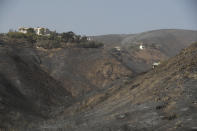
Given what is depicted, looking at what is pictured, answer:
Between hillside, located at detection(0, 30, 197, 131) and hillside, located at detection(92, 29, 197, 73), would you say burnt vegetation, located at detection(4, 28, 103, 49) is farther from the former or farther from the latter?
hillside, located at detection(92, 29, 197, 73)

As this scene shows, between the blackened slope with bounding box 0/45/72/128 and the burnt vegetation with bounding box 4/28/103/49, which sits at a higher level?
the burnt vegetation with bounding box 4/28/103/49

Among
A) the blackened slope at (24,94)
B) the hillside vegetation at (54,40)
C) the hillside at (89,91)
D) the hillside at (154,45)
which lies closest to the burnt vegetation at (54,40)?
the hillside vegetation at (54,40)

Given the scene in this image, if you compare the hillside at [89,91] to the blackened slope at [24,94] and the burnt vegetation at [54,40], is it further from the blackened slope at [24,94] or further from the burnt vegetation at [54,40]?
the burnt vegetation at [54,40]

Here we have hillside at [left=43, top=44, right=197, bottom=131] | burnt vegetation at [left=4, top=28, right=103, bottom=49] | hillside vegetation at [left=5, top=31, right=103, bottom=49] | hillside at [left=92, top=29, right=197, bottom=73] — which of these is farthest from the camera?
hillside at [left=92, top=29, right=197, bottom=73]

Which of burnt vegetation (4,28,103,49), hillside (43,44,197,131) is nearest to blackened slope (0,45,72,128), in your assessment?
hillside (43,44,197,131)

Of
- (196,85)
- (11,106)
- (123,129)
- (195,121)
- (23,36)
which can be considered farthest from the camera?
(23,36)

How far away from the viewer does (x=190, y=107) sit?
15.7m

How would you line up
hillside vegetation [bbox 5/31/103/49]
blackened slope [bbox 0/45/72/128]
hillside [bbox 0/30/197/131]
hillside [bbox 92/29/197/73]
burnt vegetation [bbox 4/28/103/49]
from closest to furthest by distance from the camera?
hillside [bbox 0/30/197/131] < blackened slope [bbox 0/45/72/128] < hillside vegetation [bbox 5/31/103/49] < burnt vegetation [bbox 4/28/103/49] < hillside [bbox 92/29/197/73]

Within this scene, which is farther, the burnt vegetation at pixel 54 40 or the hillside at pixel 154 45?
the hillside at pixel 154 45

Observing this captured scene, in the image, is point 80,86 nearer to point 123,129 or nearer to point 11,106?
point 11,106

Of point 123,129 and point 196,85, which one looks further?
point 196,85

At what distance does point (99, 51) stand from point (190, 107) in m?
54.6

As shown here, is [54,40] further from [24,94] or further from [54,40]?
[24,94]

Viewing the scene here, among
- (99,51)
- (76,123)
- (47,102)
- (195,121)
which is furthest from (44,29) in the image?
(195,121)
